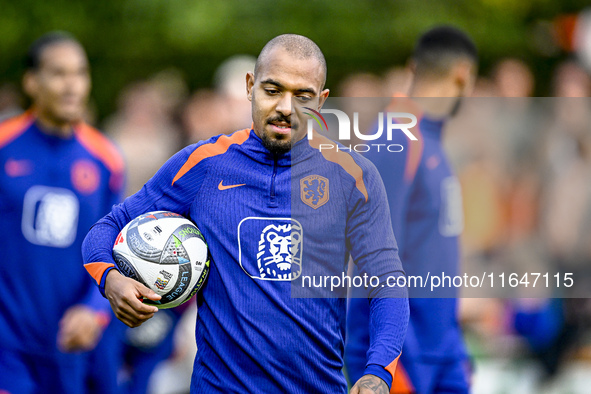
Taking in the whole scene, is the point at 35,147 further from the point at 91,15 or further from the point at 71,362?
the point at 91,15

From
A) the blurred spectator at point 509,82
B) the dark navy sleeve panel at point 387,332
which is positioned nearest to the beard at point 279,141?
the dark navy sleeve panel at point 387,332

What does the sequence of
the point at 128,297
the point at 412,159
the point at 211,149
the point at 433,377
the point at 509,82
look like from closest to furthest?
the point at 128,297 → the point at 211,149 → the point at 412,159 → the point at 433,377 → the point at 509,82

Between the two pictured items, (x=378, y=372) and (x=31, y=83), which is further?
(x=31, y=83)

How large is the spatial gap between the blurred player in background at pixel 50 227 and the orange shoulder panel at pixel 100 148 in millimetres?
12

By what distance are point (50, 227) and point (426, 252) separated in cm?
302

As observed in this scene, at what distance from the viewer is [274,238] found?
13.4ft

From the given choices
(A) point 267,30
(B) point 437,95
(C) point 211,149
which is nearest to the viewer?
(C) point 211,149

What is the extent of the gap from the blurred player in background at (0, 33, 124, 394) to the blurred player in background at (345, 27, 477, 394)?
7.73 feet

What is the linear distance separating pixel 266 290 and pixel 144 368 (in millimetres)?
4910

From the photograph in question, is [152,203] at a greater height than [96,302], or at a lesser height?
greater

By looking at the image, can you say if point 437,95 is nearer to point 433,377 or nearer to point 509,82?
point 433,377

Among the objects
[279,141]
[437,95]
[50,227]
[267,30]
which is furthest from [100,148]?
[267,30]

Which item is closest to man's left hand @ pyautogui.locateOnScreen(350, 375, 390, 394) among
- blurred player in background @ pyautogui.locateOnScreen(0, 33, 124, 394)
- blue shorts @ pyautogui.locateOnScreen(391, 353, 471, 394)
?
blue shorts @ pyautogui.locateOnScreen(391, 353, 471, 394)

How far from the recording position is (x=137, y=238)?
4172mm
